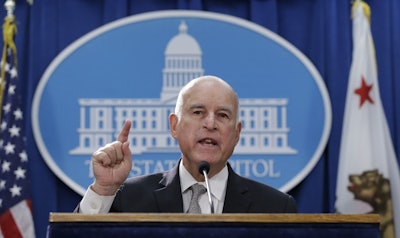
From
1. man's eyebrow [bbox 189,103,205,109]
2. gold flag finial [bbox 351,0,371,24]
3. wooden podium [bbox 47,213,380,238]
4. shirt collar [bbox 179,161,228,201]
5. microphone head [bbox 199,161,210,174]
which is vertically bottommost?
wooden podium [bbox 47,213,380,238]

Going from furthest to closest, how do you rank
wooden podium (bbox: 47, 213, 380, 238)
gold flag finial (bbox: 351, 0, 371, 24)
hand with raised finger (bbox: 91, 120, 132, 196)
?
gold flag finial (bbox: 351, 0, 371, 24) < hand with raised finger (bbox: 91, 120, 132, 196) < wooden podium (bbox: 47, 213, 380, 238)

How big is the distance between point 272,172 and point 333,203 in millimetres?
409

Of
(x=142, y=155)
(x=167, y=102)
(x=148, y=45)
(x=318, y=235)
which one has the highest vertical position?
(x=148, y=45)

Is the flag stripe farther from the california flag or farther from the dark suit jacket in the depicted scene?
the dark suit jacket

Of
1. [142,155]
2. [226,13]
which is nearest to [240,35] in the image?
[226,13]

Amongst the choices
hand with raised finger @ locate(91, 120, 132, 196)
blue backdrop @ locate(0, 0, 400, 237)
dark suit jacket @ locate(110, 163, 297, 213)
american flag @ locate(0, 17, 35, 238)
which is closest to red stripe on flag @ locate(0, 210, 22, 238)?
american flag @ locate(0, 17, 35, 238)

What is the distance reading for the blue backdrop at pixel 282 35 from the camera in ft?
16.3

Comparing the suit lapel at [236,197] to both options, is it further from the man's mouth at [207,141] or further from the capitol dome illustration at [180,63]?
the capitol dome illustration at [180,63]

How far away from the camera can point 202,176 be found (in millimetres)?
3029

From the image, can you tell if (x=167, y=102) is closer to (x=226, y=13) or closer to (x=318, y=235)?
(x=226, y=13)

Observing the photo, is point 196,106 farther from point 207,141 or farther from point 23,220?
point 23,220

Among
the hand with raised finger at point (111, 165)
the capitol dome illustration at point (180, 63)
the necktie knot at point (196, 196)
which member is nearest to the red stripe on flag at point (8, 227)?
the capitol dome illustration at point (180, 63)

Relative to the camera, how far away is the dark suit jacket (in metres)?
2.92

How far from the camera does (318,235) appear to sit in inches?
86.4
